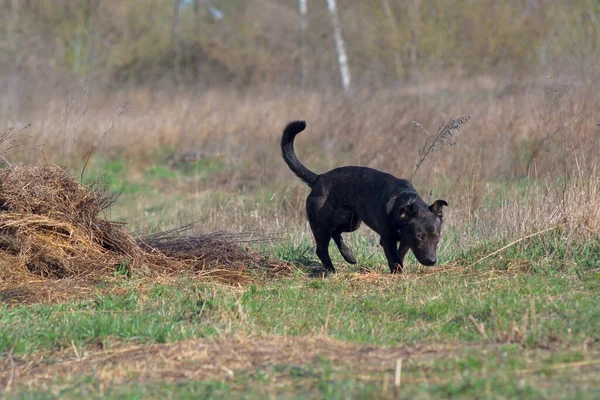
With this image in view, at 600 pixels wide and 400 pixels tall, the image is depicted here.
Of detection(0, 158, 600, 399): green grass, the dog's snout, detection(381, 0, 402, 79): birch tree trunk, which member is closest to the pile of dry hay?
detection(0, 158, 600, 399): green grass

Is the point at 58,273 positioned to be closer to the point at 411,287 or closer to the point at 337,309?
the point at 337,309

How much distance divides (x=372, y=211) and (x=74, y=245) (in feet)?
9.23

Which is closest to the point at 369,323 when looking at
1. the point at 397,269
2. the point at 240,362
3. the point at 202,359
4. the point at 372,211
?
the point at 240,362

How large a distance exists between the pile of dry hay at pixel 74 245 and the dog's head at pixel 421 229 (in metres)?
1.27

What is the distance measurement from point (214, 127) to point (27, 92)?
5.37m

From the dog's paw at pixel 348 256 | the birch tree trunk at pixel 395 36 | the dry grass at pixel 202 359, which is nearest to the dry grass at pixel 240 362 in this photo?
the dry grass at pixel 202 359

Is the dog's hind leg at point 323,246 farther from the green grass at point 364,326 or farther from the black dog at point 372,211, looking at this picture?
the green grass at point 364,326

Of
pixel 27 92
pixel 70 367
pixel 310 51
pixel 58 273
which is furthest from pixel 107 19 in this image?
pixel 70 367

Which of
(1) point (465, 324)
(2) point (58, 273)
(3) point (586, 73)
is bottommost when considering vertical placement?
(2) point (58, 273)

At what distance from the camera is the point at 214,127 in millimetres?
16594

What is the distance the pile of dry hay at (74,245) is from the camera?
6766 millimetres

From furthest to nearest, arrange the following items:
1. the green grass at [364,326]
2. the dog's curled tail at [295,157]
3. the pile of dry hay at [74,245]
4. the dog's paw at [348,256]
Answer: the dog's curled tail at [295,157] → the dog's paw at [348,256] → the pile of dry hay at [74,245] → the green grass at [364,326]

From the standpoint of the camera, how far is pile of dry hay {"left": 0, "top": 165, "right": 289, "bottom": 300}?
6.77 m

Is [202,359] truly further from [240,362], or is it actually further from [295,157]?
[295,157]
